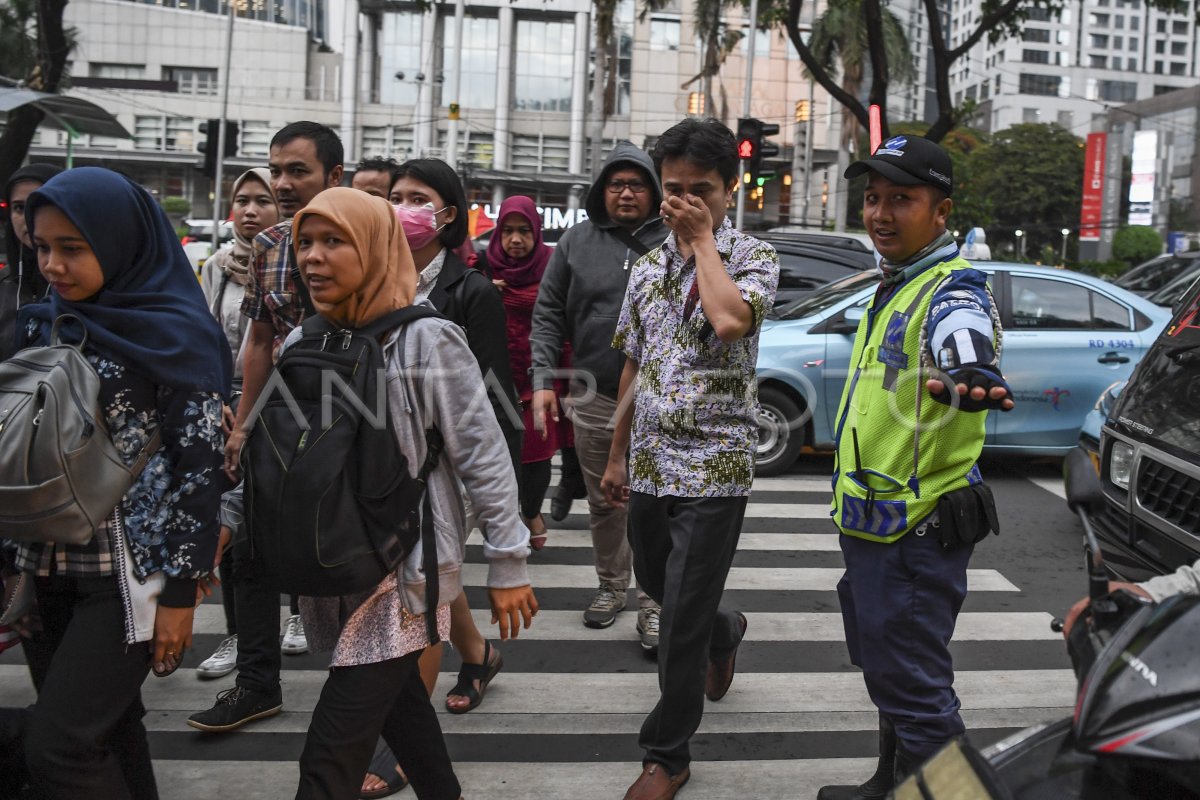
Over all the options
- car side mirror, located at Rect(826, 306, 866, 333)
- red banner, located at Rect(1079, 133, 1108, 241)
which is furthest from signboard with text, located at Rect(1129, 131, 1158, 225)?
car side mirror, located at Rect(826, 306, 866, 333)

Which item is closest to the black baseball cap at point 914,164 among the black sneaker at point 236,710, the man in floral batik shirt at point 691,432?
the man in floral batik shirt at point 691,432

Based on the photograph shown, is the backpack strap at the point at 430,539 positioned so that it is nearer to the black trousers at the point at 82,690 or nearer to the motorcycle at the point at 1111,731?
the black trousers at the point at 82,690

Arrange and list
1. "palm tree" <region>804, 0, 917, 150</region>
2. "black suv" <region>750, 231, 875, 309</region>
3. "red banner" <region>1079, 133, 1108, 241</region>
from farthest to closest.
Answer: "red banner" <region>1079, 133, 1108, 241</region> < "palm tree" <region>804, 0, 917, 150</region> < "black suv" <region>750, 231, 875, 309</region>

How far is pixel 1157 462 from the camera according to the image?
144 inches

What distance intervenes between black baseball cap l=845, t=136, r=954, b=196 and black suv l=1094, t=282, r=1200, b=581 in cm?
135

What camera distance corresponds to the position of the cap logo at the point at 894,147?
9.53 ft

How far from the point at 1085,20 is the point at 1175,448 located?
142182 mm

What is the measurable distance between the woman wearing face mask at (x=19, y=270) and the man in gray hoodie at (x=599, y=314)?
1978 mm

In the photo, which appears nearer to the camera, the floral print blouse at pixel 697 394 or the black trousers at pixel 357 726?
the black trousers at pixel 357 726

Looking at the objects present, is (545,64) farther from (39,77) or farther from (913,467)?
(913,467)

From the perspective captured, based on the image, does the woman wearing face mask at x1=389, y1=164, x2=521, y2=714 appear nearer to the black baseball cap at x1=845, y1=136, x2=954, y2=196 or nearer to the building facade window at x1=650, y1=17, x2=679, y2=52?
the black baseball cap at x1=845, y1=136, x2=954, y2=196

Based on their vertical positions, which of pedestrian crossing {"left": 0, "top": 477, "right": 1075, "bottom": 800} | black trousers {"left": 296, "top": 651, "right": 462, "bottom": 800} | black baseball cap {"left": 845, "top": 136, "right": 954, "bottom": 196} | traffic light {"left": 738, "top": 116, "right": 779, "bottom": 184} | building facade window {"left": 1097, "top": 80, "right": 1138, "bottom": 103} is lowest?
pedestrian crossing {"left": 0, "top": 477, "right": 1075, "bottom": 800}

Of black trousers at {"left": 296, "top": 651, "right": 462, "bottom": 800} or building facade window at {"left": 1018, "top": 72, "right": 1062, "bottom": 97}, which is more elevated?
building facade window at {"left": 1018, "top": 72, "right": 1062, "bottom": 97}

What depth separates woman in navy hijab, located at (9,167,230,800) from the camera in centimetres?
242
